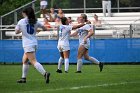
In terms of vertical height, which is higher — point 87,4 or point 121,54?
point 87,4

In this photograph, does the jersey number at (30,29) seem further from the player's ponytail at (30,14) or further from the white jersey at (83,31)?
the white jersey at (83,31)

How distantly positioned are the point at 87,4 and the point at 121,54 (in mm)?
7777

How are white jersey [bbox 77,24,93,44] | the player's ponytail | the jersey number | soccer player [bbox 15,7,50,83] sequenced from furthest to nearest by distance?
white jersey [bbox 77,24,93,44], the jersey number, soccer player [bbox 15,7,50,83], the player's ponytail

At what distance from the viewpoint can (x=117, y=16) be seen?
3659cm

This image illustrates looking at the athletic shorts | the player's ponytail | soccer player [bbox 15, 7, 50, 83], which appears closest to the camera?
the player's ponytail

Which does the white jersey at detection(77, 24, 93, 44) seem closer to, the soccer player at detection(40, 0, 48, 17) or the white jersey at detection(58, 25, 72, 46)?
the white jersey at detection(58, 25, 72, 46)

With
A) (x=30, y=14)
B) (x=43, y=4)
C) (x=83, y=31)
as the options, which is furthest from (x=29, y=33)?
(x=43, y=4)

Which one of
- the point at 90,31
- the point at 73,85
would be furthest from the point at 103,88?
the point at 90,31

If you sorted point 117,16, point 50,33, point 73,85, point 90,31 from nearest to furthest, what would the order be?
point 73,85
point 90,31
point 50,33
point 117,16

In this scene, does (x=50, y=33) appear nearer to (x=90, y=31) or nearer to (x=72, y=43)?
(x=72, y=43)

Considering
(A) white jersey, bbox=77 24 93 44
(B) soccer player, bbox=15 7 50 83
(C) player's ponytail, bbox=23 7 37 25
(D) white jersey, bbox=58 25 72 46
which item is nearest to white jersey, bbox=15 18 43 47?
(B) soccer player, bbox=15 7 50 83

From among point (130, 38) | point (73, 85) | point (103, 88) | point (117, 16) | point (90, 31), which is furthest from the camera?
point (117, 16)

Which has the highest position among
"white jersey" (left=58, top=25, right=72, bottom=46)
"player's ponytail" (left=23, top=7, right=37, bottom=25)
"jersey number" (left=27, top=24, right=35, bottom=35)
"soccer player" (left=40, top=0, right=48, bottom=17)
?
"soccer player" (left=40, top=0, right=48, bottom=17)

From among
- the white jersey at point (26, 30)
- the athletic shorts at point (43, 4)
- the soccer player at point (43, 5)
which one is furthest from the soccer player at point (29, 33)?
the athletic shorts at point (43, 4)
